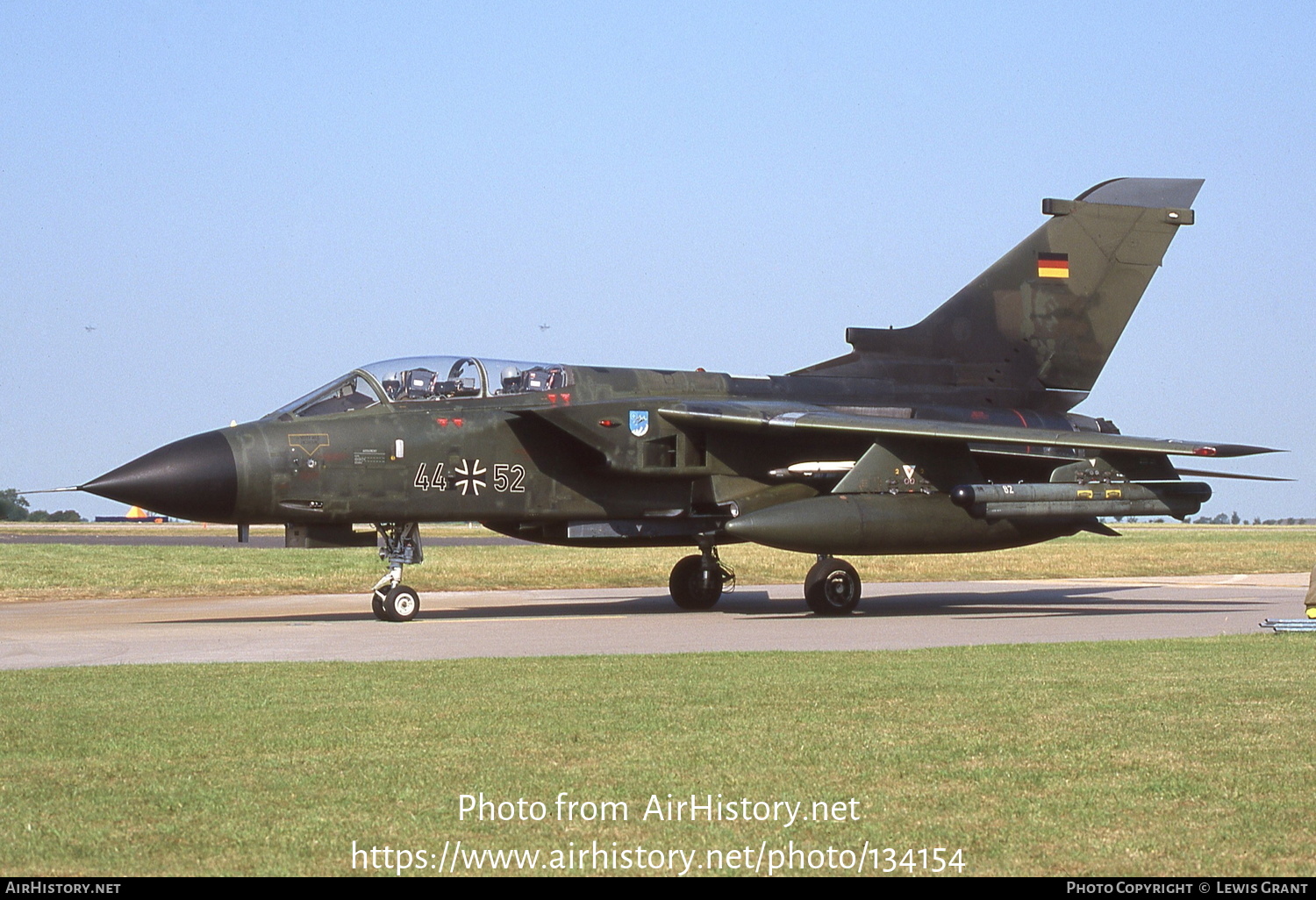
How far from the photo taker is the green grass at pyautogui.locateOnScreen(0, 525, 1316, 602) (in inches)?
917

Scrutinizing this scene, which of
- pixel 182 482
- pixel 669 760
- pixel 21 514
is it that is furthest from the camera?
pixel 21 514

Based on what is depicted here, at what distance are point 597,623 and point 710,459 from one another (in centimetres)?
273

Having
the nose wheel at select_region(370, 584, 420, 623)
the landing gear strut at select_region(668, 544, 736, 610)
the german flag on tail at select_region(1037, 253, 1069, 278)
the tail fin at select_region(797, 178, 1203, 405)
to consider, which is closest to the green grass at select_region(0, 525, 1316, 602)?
the landing gear strut at select_region(668, 544, 736, 610)

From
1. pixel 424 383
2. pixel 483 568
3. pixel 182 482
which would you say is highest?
pixel 424 383

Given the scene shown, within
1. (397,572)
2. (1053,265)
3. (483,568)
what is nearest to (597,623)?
(397,572)

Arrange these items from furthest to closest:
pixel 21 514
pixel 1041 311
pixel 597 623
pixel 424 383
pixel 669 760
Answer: pixel 21 514 < pixel 1041 311 < pixel 424 383 < pixel 597 623 < pixel 669 760

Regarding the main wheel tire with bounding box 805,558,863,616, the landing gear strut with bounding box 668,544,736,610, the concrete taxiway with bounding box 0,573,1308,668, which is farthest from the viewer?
the landing gear strut with bounding box 668,544,736,610

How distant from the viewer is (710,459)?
17.3m

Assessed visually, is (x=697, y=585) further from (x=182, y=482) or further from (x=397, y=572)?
(x=182, y=482)

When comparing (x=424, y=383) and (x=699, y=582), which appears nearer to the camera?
(x=424, y=383)

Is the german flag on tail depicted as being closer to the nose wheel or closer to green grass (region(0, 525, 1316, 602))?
green grass (region(0, 525, 1316, 602))

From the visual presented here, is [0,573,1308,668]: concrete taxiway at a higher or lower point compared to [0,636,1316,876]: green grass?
lower

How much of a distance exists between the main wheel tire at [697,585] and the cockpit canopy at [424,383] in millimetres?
3482

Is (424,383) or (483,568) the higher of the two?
(424,383)
